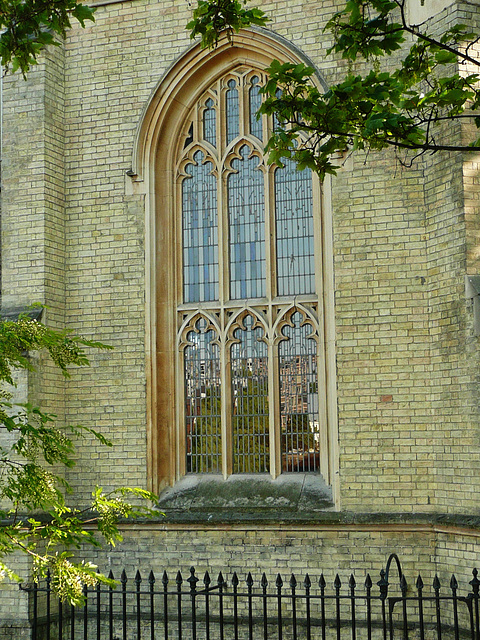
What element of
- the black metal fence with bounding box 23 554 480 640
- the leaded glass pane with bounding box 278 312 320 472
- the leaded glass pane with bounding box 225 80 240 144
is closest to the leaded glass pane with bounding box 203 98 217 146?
the leaded glass pane with bounding box 225 80 240 144

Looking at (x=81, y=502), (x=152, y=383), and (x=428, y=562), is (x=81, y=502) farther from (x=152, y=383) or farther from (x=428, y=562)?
(x=428, y=562)

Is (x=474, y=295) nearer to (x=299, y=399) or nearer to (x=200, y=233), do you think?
(x=299, y=399)

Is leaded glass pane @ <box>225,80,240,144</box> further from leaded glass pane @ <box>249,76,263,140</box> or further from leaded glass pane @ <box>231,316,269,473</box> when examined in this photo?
leaded glass pane @ <box>231,316,269,473</box>

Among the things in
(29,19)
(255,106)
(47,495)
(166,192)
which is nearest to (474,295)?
(255,106)

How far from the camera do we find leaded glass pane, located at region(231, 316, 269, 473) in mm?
11055

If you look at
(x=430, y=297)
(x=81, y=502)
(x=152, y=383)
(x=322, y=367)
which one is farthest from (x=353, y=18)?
(x=81, y=502)

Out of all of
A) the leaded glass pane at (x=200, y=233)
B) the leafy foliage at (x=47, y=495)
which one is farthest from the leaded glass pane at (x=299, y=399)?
the leafy foliage at (x=47, y=495)

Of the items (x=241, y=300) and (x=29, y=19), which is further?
(x=241, y=300)

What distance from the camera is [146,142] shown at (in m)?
11.6

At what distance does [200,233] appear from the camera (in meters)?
11.7

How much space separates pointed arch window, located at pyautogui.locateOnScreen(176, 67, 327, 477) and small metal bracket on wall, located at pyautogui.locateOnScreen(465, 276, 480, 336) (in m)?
2.01

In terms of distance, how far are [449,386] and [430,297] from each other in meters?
1.09

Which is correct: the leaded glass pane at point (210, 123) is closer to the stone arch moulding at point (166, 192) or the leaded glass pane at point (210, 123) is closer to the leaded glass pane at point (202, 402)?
the stone arch moulding at point (166, 192)

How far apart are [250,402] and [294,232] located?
90.9 inches
